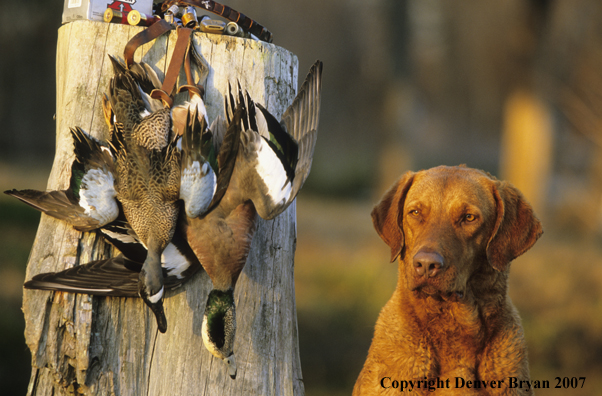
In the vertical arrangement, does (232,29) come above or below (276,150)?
above

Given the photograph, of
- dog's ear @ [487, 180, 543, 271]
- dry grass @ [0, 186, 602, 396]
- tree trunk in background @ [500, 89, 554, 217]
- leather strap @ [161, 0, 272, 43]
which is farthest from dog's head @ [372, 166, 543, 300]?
tree trunk in background @ [500, 89, 554, 217]

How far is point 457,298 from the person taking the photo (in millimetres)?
2807

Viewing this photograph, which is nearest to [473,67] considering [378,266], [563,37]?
[563,37]

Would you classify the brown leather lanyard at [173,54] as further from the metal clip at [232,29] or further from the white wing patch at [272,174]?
the white wing patch at [272,174]

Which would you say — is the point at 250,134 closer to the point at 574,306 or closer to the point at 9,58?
the point at 574,306

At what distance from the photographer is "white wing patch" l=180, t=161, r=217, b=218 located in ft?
8.68

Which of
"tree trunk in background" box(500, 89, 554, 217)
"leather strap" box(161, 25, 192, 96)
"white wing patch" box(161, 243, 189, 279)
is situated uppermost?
"tree trunk in background" box(500, 89, 554, 217)

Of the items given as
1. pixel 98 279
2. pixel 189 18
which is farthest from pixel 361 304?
pixel 189 18

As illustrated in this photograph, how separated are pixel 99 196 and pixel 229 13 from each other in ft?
3.98

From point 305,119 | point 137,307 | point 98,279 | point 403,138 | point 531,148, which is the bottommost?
point 137,307

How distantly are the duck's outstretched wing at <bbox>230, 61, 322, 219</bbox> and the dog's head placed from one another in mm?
653

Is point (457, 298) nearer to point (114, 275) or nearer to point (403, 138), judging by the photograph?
point (114, 275)

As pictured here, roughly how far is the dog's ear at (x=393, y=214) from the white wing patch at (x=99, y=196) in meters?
1.42

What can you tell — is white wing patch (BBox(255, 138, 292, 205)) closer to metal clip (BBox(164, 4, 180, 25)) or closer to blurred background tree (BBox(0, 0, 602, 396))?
metal clip (BBox(164, 4, 180, 25))
